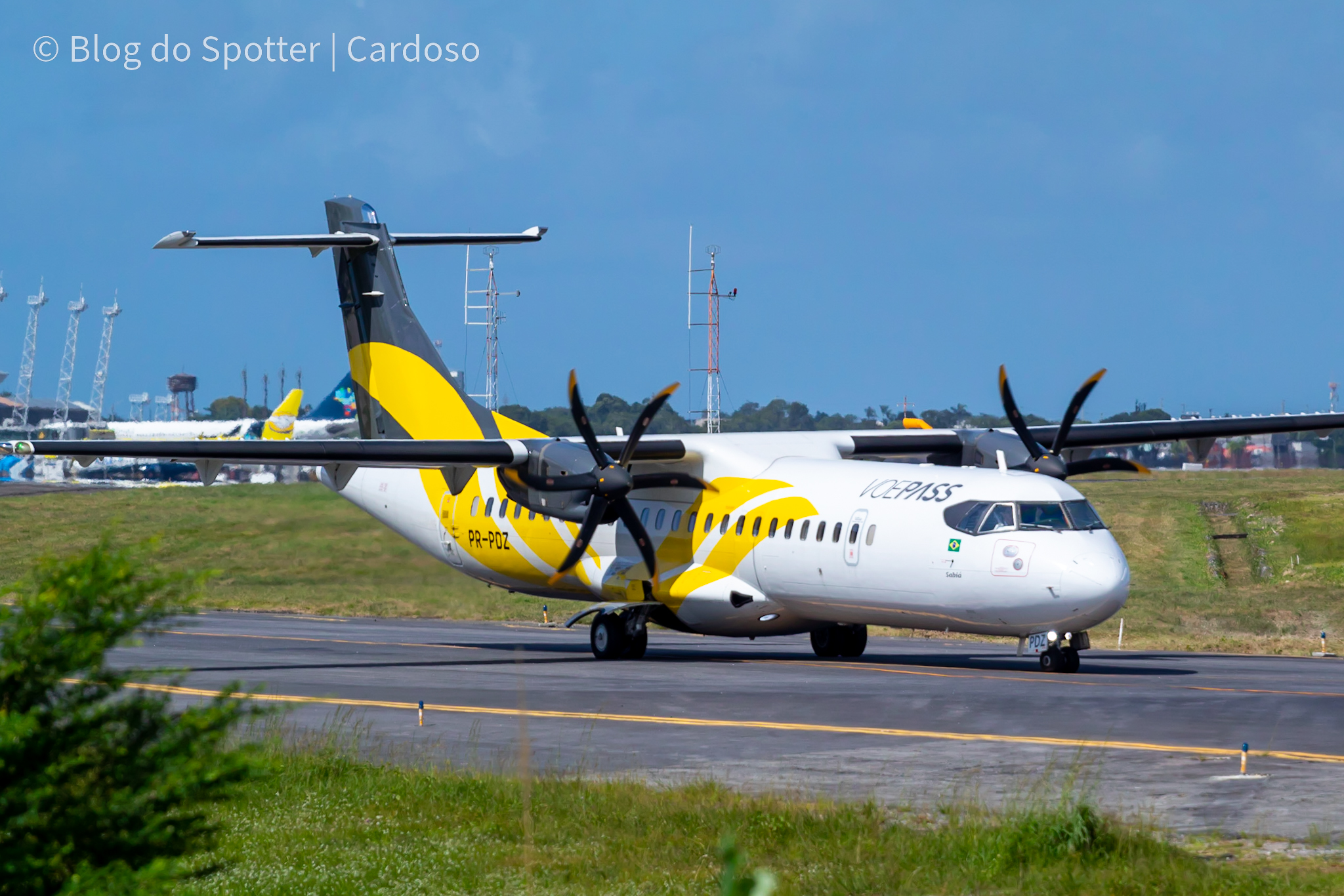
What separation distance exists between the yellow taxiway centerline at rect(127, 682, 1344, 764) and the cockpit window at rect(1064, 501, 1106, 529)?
7.08 meters

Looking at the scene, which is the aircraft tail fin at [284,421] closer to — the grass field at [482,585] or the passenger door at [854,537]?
the grass field at [482,585]

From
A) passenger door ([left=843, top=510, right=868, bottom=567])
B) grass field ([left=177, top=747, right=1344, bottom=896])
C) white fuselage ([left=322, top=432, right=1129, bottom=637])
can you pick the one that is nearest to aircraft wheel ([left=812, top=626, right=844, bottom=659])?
white fuselage ([left=322, top=432, right=1129, bottom=637])

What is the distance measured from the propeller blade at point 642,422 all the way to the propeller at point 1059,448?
5.90 meters

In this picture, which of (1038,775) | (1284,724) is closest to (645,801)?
(1038,775)

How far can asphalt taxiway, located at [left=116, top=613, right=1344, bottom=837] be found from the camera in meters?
12.4

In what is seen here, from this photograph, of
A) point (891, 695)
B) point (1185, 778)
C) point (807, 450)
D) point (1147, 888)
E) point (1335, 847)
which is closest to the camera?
point (1147, 888)

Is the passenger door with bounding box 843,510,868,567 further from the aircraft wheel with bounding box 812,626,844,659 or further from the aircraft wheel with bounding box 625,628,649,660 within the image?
the aircraft wheel with bounding box 625,628,649,660

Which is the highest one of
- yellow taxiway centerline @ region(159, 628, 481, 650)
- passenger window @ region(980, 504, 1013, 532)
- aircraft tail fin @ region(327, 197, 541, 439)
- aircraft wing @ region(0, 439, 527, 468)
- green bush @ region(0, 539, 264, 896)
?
aircraft tail fin @ region(327, 197, 541, 439)

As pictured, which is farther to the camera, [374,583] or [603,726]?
[374,583]

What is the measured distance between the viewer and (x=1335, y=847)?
31.4ft

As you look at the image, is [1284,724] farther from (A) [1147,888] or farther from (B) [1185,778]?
(A) [1147,888]

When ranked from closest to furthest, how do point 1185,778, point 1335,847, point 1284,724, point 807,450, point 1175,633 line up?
point 1335,847, point 1185,778, point 1284,724, point 807,450, point 1175,633

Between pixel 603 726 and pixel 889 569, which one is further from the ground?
pixel 889 569

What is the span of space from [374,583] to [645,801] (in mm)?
18054
